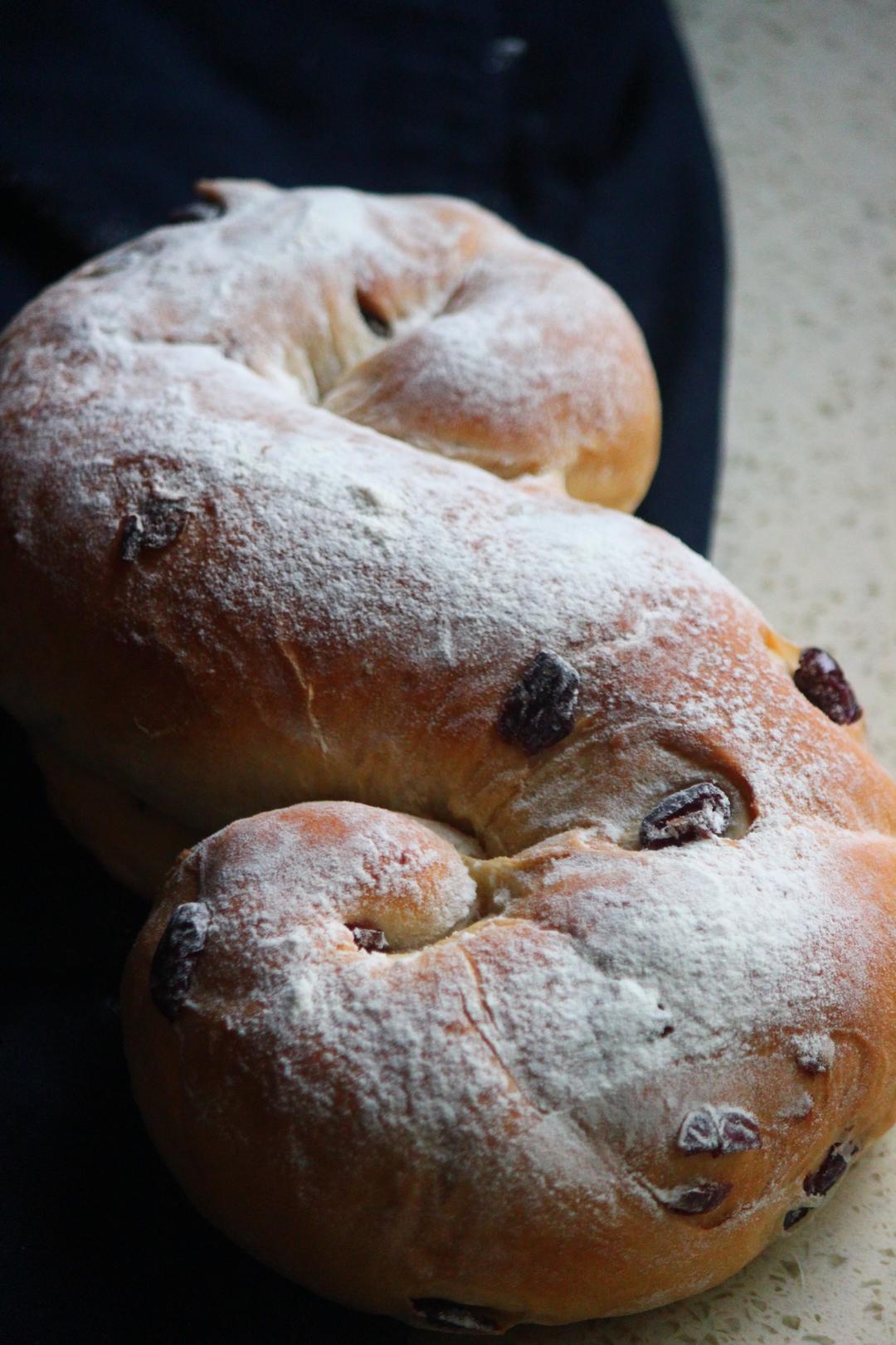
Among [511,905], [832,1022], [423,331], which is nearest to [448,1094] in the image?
[511,905]

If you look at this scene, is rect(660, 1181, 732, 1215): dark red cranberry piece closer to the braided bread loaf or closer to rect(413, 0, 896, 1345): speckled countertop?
the braided bread loaf

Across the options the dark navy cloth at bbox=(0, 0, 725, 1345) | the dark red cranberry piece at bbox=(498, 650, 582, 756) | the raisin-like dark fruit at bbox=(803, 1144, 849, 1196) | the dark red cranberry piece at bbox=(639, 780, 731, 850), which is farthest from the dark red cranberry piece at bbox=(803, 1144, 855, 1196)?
the dark navy cloth at bbox=(0, 0, 725, 1345)

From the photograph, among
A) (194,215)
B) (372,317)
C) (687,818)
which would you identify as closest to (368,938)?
(687,818)

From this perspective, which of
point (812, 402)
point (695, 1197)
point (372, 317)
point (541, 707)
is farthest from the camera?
point (812, 402)

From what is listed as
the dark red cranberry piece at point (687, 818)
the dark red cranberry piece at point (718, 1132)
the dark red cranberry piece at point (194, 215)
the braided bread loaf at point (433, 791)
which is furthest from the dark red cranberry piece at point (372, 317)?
the dark red cranberry piece at point (718, 1132)

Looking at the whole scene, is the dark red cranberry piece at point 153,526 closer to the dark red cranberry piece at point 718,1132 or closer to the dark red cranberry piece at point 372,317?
the dark red cranberry piece at point 372,317

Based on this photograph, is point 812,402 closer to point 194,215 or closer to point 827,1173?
point 194,215
